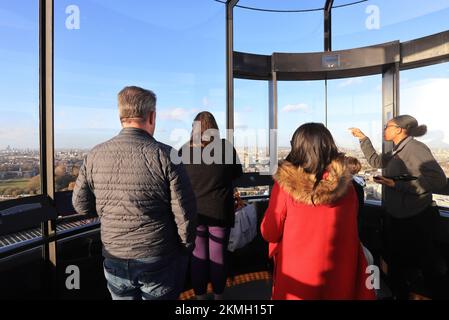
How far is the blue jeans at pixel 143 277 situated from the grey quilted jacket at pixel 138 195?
4cm

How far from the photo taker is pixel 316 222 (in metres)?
1.23

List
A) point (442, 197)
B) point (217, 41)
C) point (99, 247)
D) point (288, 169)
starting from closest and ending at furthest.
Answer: point (288, 169)
point (99, 247)
point (442, 197)
point (217, 41)

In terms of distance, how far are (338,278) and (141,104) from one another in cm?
120

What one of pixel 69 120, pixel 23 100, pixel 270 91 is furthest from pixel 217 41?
pixel 23 100

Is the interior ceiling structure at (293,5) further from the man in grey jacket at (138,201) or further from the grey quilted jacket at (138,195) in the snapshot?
the grey quilted jacket at (138,195)

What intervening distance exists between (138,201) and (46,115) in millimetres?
1193

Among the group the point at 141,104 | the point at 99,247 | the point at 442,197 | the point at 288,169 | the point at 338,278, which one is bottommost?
the point at 99,247

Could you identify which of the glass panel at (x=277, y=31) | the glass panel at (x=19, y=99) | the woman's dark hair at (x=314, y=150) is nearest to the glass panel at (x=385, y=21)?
the glass panel at (x=277, y=31)

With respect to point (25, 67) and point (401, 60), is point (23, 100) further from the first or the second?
point (401, 60)

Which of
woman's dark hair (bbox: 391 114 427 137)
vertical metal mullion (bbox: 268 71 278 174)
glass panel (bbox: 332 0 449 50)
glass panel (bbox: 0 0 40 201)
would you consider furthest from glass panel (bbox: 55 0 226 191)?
woman's dark hair (bbox: 391 114 427 137)

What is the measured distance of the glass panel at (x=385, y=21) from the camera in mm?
2723

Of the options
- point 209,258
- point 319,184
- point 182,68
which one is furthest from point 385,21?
point 209,258

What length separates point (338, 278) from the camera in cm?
128

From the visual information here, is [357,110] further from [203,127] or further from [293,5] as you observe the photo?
[203,127]
